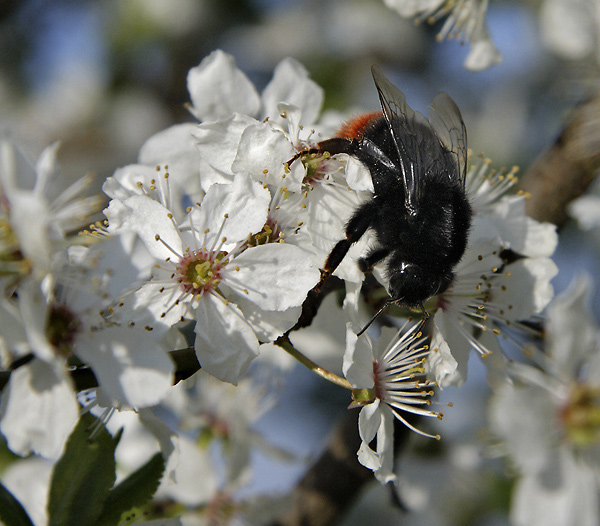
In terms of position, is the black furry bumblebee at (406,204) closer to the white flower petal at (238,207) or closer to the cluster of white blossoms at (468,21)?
the white flower petal at (238,207)

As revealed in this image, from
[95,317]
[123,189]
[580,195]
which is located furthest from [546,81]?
[95,317]

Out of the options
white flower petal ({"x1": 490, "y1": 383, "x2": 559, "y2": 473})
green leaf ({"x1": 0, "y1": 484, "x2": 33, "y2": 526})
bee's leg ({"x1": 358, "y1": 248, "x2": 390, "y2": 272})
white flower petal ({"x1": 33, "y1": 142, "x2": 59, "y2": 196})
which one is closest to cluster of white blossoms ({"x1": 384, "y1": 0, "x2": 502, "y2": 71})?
bee's leg ({"x1": 358, "y1": 248, "x2": 390, "y2": 272})

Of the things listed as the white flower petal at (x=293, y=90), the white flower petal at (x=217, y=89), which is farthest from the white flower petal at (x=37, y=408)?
the white flower petal at (x=293, y=90)

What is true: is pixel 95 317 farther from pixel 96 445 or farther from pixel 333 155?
pixel 333 155

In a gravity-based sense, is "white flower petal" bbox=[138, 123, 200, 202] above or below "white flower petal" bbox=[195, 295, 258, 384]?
above

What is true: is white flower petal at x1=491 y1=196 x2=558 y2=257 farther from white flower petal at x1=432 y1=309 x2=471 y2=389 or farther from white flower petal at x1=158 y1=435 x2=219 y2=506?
white flower petal at x1=158 y1=435 x2=219 y2=506

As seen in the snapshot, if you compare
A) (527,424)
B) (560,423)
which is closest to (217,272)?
(527,424)
